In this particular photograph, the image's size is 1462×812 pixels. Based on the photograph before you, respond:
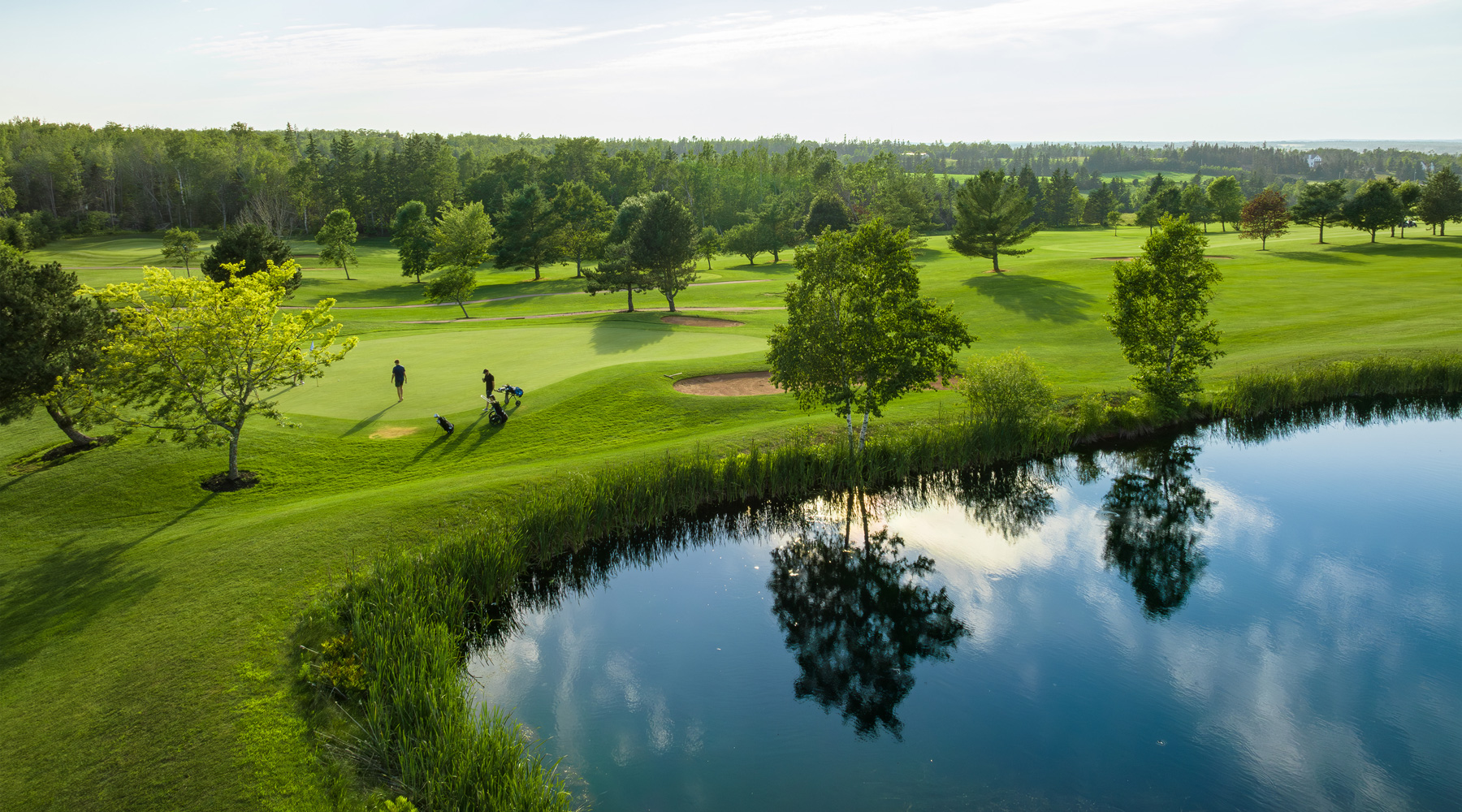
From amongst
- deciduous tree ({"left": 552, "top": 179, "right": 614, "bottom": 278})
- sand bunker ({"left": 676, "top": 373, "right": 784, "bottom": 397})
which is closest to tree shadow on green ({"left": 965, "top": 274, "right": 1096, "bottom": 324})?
sand bunker ({"left": 676, "top": 373, "right": 784, "bottom": 397})

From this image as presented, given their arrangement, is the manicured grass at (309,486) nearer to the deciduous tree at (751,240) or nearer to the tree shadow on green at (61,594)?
the tree shadow on green at (61,594)

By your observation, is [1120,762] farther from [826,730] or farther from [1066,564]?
[1066,564]

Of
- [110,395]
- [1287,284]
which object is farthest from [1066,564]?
[1287,284]

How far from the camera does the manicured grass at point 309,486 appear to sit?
41.2 feet

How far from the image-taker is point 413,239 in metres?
86.4

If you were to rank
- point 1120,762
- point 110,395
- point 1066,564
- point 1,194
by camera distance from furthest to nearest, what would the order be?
point 1,194
point 110,395
point 1066,564
point 1120,762

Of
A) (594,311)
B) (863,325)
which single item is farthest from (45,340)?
(594,311)

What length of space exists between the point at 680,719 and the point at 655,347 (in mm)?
28147

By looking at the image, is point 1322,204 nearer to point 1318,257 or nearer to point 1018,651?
point 1318,257

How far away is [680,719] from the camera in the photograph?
14906 millimetres

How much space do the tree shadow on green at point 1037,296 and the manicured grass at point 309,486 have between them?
0.33 m

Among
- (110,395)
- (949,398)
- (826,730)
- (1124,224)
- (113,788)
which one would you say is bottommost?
(826,730)

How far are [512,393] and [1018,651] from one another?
21.0m

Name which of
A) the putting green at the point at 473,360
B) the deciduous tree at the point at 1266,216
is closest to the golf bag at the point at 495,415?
the putting green at the point at 473,360
